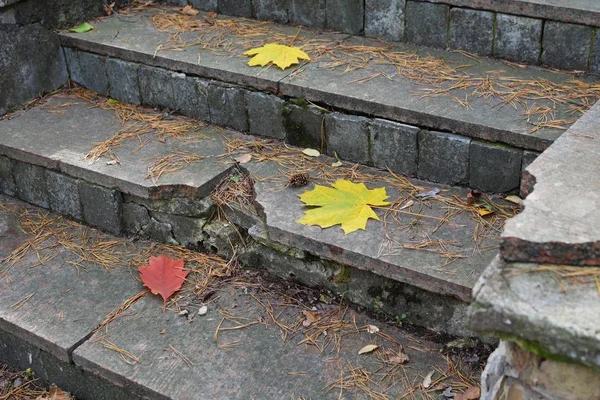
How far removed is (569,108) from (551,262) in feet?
4.16

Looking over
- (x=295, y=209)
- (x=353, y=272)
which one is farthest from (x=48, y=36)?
(x=353, y=272)

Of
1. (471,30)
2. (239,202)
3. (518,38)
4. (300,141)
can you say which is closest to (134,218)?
(239,202)

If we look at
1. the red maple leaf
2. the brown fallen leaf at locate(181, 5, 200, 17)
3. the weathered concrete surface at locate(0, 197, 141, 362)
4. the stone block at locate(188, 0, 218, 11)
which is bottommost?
the weathered concrete surface at locate(0, 197, 141, 362)

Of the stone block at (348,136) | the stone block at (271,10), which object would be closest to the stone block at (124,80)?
the stone block at (271,10)

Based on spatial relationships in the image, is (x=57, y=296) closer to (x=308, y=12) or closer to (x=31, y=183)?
(x=31, y=183)

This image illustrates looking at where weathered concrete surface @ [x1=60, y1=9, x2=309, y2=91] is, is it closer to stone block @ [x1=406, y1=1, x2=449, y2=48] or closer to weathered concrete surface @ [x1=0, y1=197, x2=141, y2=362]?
stone block @ [x1=406, y1=1, x2=449, y2=48]

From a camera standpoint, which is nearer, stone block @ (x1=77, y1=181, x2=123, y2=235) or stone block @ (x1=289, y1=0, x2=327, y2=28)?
stone block @ (x1=77, y1=181, x2=123, y2=235)

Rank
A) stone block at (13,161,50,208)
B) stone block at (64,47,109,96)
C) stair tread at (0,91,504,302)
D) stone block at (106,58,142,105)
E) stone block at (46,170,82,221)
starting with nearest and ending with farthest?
1. stair tread at (0,91,504,302)
2. stone block at (46,170,82,221)
3. stone block at (13,161,50,208)
4. stone block at (106,58,142,105)
5. stone block at (64,47,109,96)

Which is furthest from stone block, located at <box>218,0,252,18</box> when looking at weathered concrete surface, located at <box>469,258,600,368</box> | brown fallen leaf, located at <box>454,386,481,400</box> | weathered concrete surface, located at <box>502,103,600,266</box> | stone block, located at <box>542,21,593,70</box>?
weathered concrete surface, located at <box>469,258,600,368</box>

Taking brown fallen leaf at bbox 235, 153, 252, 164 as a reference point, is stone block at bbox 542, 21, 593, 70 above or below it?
above

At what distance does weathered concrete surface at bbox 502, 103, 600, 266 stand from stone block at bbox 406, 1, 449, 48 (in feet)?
4.03

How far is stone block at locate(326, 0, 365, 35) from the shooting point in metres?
3.70

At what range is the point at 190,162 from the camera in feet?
10.7

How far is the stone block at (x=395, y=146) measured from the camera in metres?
3.07
